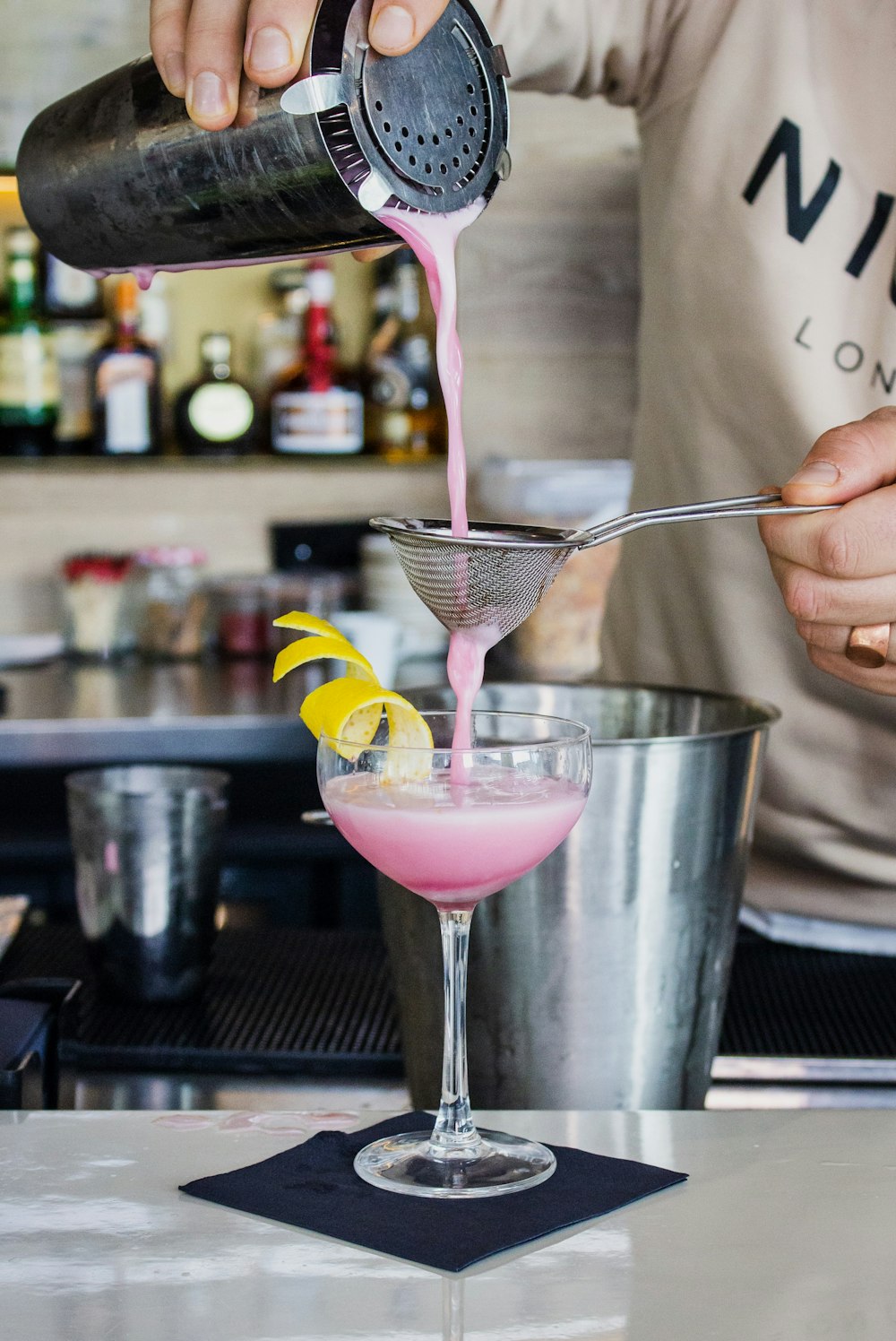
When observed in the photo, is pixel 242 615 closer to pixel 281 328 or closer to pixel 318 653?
pixel 281 328

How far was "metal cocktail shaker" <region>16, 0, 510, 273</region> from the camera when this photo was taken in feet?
3.05

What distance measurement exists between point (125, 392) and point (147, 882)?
6.63 ft

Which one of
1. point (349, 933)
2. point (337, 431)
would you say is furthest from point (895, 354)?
point (337, 431)

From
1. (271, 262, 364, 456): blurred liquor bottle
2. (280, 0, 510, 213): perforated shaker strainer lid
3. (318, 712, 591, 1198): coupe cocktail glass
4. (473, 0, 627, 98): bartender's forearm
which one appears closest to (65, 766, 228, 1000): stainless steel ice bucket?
(318, 712, 591, 1198): coupe cocktail glass

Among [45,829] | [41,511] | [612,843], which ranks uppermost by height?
[41,511]

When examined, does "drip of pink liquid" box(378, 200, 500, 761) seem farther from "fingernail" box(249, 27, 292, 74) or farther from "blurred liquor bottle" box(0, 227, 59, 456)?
"blurred liquor bottle" box(0, 227, 59, 456)

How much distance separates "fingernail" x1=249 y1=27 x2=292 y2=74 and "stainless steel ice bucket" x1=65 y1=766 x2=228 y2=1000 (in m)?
0.54

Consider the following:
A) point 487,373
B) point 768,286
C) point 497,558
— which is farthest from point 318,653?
point 487,373

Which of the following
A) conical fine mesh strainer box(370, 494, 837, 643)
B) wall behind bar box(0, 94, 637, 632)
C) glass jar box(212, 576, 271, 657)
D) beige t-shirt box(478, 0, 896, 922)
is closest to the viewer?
conical fine mesh strainer box(370, 494, 837, 643)

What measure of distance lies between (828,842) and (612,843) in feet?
1.85

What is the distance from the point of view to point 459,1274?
668 mm

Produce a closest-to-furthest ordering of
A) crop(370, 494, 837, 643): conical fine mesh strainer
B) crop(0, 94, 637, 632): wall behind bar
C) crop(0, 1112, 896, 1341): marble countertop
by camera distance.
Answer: crop(0, 1112, 896, 1341): marble countertop, crop(370, 494, 837, 643): conical fine mesh strainer, crop(0, 94, 637, 632): wall behind bar

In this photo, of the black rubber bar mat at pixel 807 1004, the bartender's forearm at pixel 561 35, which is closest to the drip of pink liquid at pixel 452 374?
the black rubber bar mat at pixel 807 1004

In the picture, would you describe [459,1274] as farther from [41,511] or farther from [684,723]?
[41,511]
